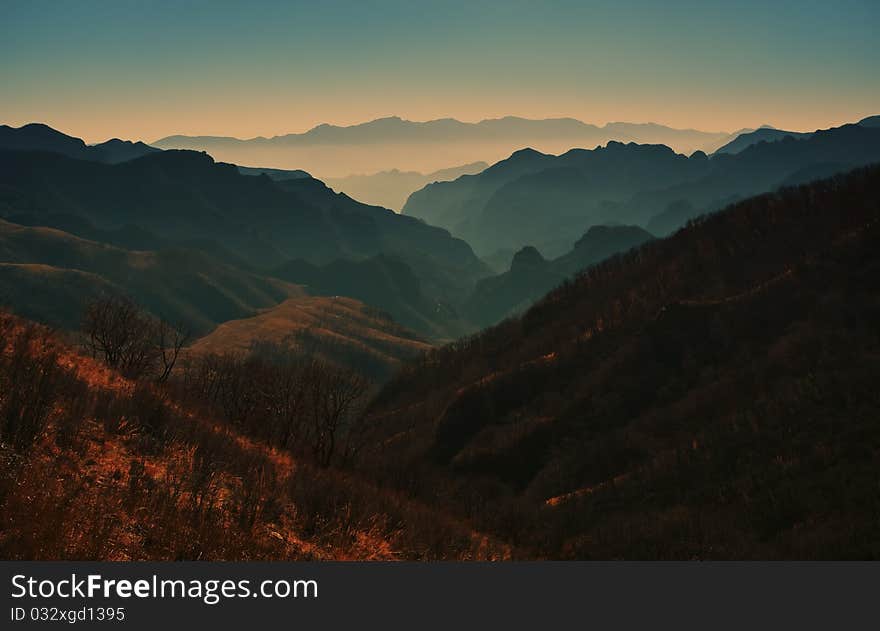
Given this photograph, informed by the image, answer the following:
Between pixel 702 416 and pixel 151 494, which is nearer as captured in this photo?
pixel 151 494

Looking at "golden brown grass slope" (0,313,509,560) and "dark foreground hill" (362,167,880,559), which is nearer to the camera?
"golden brown grass slope" (0,313,509,560)

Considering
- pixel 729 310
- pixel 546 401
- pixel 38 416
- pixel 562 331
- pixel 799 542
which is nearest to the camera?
pixel 38 416

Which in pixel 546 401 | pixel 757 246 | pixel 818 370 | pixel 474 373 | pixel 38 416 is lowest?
pixel 474 373

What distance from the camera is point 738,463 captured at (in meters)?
35.4

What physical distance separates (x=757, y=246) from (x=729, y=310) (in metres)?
33.9

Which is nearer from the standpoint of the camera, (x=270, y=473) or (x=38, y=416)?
(x=38, y=416)

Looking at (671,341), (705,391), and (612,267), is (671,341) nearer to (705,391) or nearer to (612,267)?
(705,391)

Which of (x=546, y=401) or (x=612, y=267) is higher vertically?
(x=612, y=267)

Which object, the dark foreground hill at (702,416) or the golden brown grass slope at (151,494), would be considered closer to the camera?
the golden brown grass slope at (151,494)

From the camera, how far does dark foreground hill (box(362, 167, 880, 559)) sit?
26672 mm

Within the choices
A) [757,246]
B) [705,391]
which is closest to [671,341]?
[705,391]

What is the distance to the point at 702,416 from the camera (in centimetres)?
4938

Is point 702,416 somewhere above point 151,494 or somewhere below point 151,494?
below

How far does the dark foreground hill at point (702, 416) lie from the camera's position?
87.5 feet
